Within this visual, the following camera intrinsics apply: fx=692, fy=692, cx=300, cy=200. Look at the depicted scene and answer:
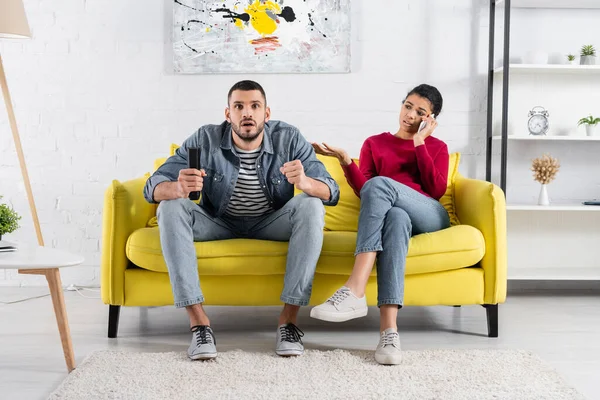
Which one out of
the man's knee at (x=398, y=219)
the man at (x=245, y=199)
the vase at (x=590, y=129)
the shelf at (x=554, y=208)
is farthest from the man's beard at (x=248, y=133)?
the vase at (x=590, y=129)

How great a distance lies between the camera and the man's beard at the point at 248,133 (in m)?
2.61

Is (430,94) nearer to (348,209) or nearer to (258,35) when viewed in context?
(348,209)

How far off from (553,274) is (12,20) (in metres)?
2.85

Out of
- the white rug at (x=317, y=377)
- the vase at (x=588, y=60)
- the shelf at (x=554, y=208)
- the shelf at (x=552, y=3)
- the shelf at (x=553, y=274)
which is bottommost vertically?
the white rug at (x=317, y=377)

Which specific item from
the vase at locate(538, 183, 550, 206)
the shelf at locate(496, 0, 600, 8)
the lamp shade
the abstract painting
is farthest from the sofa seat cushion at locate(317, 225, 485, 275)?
the lamp shade

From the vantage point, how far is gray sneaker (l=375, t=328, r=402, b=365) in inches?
89.8

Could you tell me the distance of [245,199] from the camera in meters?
2.64

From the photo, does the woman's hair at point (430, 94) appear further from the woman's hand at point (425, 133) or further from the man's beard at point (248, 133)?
the man's beard at point (248, 133)

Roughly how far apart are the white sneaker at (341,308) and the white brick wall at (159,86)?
1.43m

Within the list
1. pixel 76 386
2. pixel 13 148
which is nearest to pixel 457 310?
pixel 76 386

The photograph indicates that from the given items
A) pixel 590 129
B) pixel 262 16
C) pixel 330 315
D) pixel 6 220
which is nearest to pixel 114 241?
pixel 6 220

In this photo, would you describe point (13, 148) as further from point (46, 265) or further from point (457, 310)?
point (457, 310)

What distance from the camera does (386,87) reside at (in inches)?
145

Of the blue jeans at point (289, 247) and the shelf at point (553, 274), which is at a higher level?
the blue jeans at point (289, 247)
